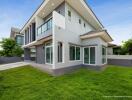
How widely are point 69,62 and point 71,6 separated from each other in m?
6.48

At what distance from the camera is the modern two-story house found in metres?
12.3

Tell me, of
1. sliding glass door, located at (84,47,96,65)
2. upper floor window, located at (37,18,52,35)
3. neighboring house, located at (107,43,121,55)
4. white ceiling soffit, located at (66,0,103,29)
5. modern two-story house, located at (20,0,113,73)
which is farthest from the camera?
neighboring house, located at (107,43,121,55)

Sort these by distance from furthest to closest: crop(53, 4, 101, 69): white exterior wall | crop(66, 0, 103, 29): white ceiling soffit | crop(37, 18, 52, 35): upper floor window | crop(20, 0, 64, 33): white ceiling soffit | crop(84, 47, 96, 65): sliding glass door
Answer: crop(84, 47, 96, 65): sliding glass door
crop(66, 0, 103, 29): white ceiling soffit
crop(20, 0, 64, 33): white ceiling soffit
crop(37, 18, 52, 35): upper floor window
crop(53, 4, 101, 69): white exterior wall

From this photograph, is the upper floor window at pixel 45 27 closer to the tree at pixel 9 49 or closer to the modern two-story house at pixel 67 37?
the modern two-story house at pixel 67 37

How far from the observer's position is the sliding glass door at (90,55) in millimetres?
→ 14578

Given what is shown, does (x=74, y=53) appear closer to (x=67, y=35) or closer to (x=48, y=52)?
(x=67, y=35)

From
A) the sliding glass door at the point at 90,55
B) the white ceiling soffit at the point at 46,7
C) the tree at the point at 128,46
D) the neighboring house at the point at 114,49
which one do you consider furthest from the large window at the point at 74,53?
the tree at the point at 128,46

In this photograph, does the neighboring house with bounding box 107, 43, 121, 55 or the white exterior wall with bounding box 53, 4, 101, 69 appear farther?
the neighboring house with bounding box 107, 43, 121, 55

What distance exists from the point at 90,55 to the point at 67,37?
3834 mm

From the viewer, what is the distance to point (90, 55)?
14875 millimetres

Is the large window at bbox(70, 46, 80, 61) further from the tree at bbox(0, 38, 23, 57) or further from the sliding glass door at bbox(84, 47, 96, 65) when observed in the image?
the tree at bbox(0, 38, 23, 57)

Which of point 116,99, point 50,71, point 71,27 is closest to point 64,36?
point 71,27

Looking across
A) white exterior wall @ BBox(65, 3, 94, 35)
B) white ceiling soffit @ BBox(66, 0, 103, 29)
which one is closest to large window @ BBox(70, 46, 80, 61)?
white exterior wall @ BBox(65, 3, 94, 35)

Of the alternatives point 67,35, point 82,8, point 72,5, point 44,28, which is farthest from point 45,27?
point 82,8
